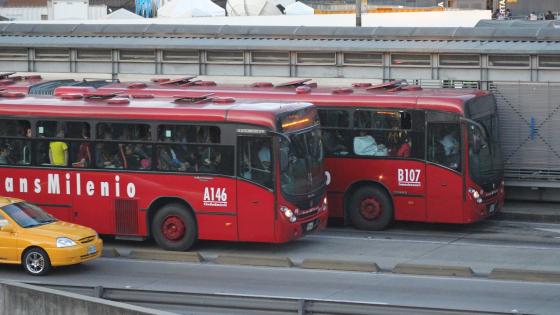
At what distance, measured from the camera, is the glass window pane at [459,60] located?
2875 cm

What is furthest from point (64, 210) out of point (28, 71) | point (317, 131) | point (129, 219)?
point (28, 71)

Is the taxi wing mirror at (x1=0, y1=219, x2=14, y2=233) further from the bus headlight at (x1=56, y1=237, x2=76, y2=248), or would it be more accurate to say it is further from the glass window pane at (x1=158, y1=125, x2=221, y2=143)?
the glass window pane at (x1=158, y1=125, x2=221, y2=143)

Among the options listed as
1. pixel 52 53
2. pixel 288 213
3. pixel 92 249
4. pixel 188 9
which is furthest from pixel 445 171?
pixel 188 9

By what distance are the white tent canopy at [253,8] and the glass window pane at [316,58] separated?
157 feet

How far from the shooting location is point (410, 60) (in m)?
29.7

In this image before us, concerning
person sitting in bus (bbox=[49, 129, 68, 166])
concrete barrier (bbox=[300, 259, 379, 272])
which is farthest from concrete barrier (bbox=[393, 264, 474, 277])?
person sitting in bus (bbox=[49, 129, 68, 166])

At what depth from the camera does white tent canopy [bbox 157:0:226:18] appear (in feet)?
256

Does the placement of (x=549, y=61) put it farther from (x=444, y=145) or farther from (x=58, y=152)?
(x=58, y=152)

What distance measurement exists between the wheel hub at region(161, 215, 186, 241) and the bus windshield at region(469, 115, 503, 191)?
5829 millimetres

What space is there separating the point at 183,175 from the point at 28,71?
15.0m

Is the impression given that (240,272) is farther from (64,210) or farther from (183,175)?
(64,210)

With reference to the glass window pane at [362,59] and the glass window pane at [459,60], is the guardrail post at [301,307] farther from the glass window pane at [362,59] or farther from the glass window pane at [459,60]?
the glass window pane at [362,59]

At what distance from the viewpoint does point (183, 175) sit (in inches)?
843

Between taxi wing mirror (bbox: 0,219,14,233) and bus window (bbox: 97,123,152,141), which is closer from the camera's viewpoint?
taxi wing mirror (bbox: 0,219,14,233)
